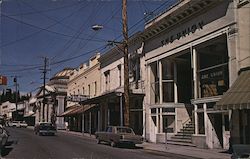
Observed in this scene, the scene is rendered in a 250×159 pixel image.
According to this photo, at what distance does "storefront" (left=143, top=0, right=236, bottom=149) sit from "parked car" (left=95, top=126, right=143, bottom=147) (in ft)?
12.6

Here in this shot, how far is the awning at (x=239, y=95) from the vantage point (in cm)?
1777

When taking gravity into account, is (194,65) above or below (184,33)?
below

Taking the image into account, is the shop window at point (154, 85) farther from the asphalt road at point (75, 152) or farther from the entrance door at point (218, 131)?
the entrance door at point (218, 131)

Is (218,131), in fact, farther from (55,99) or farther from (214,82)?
(55,99)

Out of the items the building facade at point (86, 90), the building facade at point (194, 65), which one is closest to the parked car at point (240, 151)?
the building facade at point (194, 65)

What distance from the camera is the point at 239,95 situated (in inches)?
730

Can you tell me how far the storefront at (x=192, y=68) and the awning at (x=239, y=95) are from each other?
1.54 meters

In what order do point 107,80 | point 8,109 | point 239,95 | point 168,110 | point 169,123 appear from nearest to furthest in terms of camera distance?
1. point 239,95
2. point 168,110
3. point 169,123
4. point 107,80
5. point 8,109

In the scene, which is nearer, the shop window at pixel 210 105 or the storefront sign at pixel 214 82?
the shop window at pixel 210 105

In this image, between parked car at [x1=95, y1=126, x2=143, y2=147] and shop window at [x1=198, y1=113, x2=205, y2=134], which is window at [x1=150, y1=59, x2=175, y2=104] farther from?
shop window at [x1=198, y1=113, x2=205, y2=134]

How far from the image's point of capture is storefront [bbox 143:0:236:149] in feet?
75.2

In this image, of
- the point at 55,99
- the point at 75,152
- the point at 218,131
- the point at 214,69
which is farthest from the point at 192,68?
the point at 55,99

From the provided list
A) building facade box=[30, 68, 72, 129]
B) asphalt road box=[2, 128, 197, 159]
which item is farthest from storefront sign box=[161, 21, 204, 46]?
building facade box=[30, 68, 72, 129]

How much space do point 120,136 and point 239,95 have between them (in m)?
9.04
